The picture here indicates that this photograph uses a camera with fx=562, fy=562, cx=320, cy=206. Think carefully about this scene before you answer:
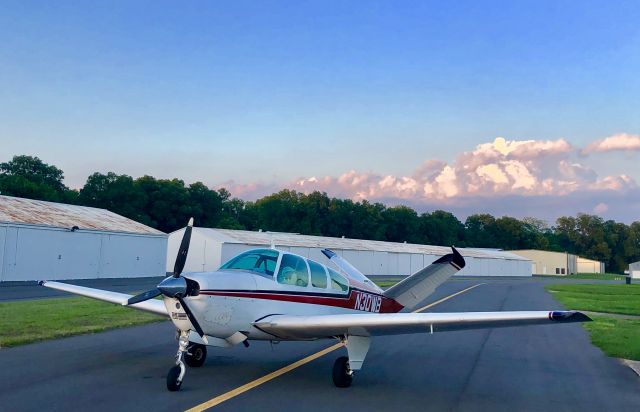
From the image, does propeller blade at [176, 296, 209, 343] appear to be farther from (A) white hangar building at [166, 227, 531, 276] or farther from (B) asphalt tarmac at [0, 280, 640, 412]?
(A) white hangar building at [166, 227, 531, 276]

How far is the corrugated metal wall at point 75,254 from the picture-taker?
35.4 metres

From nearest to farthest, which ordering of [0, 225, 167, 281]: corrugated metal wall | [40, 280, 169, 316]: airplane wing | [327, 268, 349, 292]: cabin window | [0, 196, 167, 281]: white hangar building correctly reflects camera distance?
[327, 268, 349, 292]: cabin window < [40, 280, 169, 316]: airplane wing < [0, 225, 167, 281]: corrugated metal wall < [0, 196, 167, 281]: white hangar building

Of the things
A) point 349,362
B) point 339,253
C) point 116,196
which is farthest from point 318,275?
point 116,196

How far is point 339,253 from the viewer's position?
71.2 metres

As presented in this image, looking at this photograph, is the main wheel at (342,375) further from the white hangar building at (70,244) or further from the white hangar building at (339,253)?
the white hangar building at (70,244)

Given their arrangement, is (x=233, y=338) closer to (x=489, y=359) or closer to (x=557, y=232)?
(x=489, y=359)

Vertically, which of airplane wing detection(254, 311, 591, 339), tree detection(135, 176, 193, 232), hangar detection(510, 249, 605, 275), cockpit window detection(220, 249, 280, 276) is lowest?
hangar detection(510, 249, 605, 275)

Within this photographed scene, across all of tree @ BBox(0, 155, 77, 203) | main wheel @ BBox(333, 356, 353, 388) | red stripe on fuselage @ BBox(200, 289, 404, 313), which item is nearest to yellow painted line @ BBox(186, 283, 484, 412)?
main wheel @ BBox(333, 356, 353, 388)

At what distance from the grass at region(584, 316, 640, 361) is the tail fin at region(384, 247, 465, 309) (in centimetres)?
560

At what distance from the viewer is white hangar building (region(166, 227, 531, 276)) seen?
5709cm

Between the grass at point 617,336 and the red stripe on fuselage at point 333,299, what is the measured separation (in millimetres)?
6132

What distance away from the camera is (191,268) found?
57.2 m

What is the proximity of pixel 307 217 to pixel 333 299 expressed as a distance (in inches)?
4380

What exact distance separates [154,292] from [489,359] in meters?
8.11
